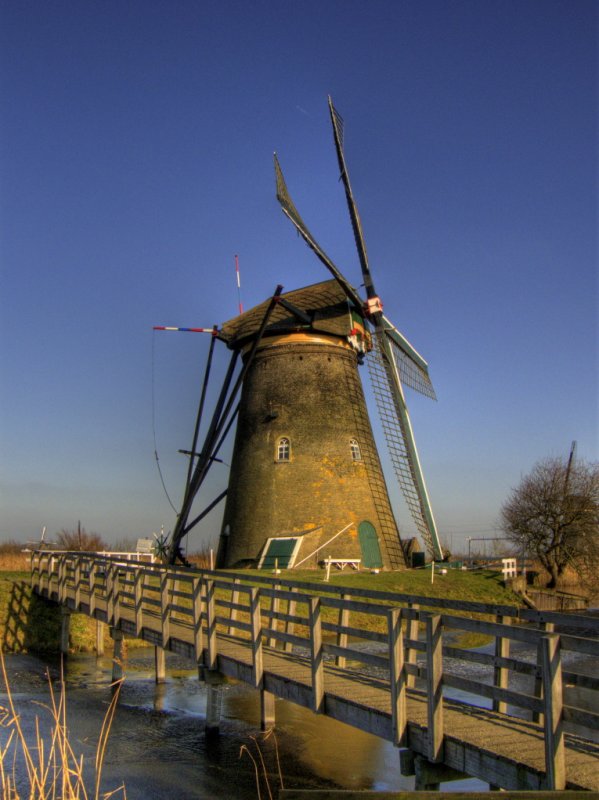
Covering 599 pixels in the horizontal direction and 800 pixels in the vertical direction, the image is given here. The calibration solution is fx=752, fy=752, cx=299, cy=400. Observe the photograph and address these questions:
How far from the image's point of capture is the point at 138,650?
17.5 metres

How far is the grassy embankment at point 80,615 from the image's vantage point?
680 inches

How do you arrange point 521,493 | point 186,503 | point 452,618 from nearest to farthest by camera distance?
point 452,618 < point 186,503 < point 521,493

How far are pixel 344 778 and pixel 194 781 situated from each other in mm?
1617

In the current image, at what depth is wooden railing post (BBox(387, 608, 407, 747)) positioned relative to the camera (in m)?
6.24

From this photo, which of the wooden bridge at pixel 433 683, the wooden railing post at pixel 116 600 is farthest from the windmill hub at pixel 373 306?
the wooden bridge at pixel 433 683

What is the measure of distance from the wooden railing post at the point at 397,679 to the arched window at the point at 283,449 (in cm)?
1703

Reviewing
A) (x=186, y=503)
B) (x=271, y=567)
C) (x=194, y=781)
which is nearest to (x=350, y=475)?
(x=271, y=567)

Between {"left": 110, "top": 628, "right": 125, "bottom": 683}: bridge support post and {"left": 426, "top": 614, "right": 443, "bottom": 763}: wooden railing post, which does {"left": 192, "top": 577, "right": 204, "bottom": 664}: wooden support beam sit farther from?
{"left": 426, "top": 614, "right": 443, "bottom": 763}: wooden railing post

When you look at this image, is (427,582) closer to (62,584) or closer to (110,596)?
(62,584)

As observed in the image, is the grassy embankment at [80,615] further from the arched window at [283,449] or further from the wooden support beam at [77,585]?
the arched window at [283,449]

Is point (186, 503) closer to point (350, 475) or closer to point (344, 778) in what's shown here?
point (350, 475)

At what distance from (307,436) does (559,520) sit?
19.4m

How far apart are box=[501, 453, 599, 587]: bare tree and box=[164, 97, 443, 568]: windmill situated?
13946mm

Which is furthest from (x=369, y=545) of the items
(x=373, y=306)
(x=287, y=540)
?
(x=373, y=306)
